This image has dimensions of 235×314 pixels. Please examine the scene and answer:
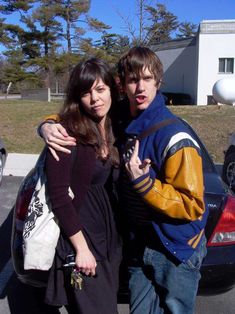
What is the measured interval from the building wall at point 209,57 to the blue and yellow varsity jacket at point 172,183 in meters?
29.3

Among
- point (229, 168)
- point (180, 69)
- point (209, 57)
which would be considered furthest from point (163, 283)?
point (180, 69)

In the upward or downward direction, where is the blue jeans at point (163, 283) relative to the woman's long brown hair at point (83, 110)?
downward

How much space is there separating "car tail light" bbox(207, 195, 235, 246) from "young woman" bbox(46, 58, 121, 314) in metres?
0.81

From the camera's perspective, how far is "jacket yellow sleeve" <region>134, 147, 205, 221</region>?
1.81 meters

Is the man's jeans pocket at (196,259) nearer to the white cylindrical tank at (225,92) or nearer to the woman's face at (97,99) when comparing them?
the woman's face at (97,99)

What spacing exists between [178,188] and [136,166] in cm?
19

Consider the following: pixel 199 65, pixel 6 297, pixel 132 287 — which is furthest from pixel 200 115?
pixel 199 65

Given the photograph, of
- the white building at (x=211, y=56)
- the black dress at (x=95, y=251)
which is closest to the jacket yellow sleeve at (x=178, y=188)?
the black dress at (x=95, y=251)

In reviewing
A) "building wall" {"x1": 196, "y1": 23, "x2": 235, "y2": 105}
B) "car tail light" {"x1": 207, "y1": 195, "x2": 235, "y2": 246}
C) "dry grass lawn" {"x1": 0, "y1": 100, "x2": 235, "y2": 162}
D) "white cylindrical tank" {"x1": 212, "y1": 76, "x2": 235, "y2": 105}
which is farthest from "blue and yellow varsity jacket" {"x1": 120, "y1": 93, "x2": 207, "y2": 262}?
"building wall" {"x1": 196, "y1": 23, "x2": 235, "y2": 105}

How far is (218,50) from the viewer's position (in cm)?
3056

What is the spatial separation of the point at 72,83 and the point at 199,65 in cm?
2990

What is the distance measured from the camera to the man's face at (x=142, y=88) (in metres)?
1.97

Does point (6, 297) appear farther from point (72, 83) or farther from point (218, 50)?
point (218, 50)

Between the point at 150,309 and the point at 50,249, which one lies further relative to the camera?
the point at 150,309
